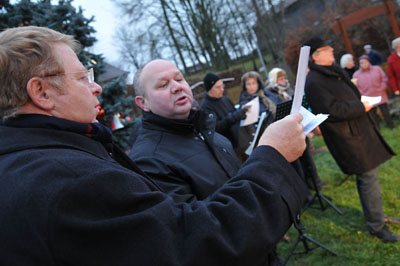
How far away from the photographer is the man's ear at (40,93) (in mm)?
1071

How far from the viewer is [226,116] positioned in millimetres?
4879

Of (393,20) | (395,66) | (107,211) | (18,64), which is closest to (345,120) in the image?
(107,211)

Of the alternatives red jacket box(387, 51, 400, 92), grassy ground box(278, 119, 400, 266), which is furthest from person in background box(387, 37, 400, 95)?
grassy ground box(278, 119, 400, 266)

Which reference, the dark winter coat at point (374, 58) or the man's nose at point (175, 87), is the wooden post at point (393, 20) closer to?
the dark winter coat at point (374, 58)

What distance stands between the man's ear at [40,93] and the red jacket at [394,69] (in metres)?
7.82

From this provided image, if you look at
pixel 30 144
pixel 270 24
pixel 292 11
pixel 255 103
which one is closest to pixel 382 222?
pixel 255 103

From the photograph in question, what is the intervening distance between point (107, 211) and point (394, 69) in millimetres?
7982

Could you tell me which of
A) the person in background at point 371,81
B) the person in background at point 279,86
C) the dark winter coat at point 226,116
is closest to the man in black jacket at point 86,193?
the dark winter coat at point 226,116

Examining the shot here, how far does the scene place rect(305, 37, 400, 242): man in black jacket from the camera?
3.24 metres

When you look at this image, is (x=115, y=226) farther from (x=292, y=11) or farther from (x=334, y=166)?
(x=292, y=11)

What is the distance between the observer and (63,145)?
1004 mm

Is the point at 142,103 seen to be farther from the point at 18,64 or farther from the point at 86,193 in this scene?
the point at 86,193

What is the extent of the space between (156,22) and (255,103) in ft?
74.9

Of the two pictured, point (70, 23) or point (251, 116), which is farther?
point (70, 23)
